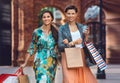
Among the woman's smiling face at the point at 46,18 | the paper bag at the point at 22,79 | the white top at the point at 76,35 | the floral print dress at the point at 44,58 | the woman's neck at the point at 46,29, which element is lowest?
A: the paper bag at the point at 22,79

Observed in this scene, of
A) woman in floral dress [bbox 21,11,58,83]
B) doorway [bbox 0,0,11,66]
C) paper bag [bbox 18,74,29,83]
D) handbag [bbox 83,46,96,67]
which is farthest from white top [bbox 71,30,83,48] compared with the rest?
doorway [bbox 0,0,11,66]

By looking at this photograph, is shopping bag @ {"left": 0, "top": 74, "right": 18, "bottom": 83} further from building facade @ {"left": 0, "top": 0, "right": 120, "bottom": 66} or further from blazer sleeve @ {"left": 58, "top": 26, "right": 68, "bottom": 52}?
building facade @ {"left": 0, "top": 0, "right": 120, "bottom": 66}

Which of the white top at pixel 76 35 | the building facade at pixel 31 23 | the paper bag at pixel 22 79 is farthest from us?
the building facade at pixel 31 23

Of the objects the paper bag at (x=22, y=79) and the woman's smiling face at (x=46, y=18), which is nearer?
the paper bag at (x=22, y=79)

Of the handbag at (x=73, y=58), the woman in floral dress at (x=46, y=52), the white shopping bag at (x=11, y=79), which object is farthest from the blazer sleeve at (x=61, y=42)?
the white shopping bag at (x=11, y=79)

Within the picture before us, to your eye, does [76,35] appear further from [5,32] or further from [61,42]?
[5,32]

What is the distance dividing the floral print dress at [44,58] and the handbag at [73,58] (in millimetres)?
411

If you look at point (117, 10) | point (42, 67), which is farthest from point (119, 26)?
point (42, 67)

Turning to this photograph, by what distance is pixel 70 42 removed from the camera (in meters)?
5.94

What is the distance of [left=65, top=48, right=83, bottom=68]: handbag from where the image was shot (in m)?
5.91

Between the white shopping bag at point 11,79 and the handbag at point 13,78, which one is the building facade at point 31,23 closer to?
the handbag at point 13,78

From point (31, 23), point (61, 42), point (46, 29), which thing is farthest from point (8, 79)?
point (31, 23)

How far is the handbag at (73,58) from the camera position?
5.91m

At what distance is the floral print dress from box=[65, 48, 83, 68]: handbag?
0.41m
